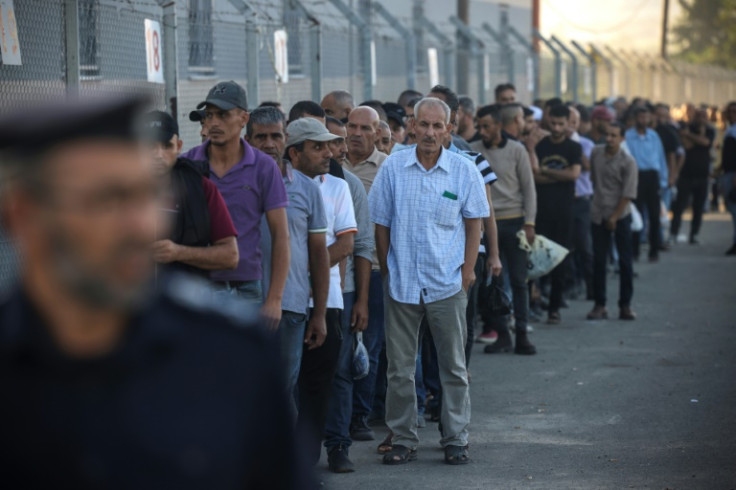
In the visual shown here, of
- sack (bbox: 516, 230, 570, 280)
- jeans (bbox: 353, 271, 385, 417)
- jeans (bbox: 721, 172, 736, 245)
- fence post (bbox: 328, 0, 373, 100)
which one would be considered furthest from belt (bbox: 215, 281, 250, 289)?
jeans (bbox: 721, 172, 736, 245)

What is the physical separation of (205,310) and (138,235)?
18 cm

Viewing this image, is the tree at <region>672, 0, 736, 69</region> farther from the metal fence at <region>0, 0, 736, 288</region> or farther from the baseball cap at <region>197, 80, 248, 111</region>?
the baseball cap at <region>197, 80, 248, 111</region>

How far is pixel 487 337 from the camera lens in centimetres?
1198

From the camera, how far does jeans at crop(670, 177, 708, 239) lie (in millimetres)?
21172

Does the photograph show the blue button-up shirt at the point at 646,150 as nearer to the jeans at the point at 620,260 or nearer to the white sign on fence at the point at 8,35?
the jeans at the point at 620,260

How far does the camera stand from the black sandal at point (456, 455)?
285 inches

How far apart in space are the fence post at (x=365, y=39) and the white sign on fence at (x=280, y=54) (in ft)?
6.65

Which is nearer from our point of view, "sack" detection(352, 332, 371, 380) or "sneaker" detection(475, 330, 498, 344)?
"sack" detection(352, 332, 371, 380)

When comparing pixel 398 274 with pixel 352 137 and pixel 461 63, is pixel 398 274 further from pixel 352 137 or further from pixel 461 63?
pixel 461 63

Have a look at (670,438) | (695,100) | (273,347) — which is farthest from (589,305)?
(695,100)

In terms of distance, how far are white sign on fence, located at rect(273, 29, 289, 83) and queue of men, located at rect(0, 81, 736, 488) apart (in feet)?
2.47

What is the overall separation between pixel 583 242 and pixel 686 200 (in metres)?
7.78

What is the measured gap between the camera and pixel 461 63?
2030 cm

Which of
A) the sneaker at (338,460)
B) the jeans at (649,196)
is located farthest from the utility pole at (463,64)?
the sneaker at (338,460)
